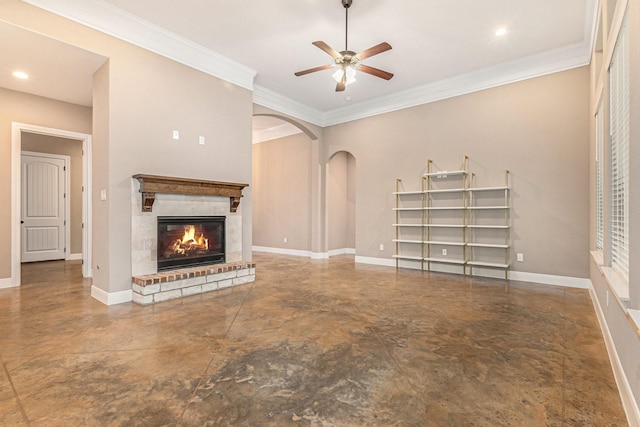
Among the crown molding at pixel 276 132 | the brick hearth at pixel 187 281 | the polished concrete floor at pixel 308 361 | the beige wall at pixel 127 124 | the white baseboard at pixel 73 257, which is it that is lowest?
the polished concrete floor at pixel 308 361

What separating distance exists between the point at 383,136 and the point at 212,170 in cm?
361

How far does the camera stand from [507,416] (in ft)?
5.62

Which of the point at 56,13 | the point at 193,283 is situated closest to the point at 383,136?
the point at 193,283

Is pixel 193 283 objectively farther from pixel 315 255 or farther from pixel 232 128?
pixel 315 255

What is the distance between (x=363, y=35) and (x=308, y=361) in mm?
4052

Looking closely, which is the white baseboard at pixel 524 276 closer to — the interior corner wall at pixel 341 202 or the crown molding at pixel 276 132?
the interior corner wall at pixel 341 202

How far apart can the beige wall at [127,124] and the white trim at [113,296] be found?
0.20 feet

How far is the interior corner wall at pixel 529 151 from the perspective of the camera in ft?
15.4

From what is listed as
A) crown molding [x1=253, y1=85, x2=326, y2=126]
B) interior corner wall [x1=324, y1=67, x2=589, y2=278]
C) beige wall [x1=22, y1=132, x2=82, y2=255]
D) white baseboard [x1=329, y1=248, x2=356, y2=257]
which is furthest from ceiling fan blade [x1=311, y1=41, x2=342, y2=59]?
beige wall [x1=22, y1=132, x2=82, y2=255]

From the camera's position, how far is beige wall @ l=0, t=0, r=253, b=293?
379 cm

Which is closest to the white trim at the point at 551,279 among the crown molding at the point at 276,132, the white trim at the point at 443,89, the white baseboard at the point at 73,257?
the white trim at the point at 443,89

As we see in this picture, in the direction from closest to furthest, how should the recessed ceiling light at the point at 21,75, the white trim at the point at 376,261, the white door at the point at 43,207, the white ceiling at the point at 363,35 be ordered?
the white ceiling at the point at 363,35, the recessed ceiling light at the point at 21,75, the white trim at the point at 376,261, the white door at the point at 43,207

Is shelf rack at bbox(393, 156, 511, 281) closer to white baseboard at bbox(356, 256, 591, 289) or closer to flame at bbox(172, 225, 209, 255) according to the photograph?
white baseboard at bbox(356, 256, 591, 289)

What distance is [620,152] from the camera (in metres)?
2.62
